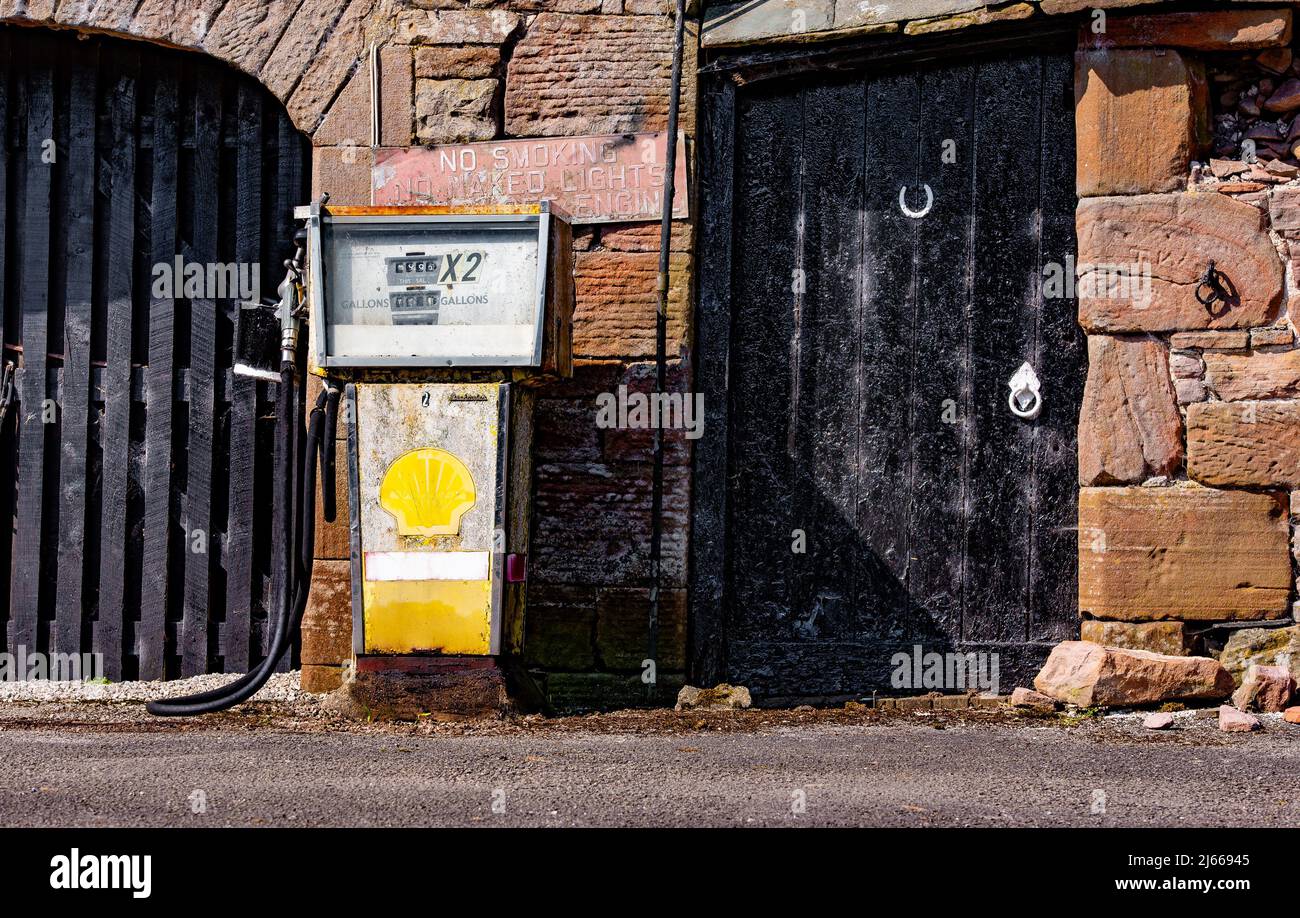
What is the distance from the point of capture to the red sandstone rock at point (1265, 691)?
560 cm

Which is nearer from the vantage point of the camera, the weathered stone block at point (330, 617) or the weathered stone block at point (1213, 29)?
the weathered stone block at point (1213, 29)

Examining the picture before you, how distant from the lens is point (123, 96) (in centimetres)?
657

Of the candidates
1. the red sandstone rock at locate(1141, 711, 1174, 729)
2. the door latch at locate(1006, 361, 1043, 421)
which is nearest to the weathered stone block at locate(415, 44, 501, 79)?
the door latch at locate(1006, 361, 1043, 421)

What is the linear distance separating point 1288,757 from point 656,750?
1.97 m

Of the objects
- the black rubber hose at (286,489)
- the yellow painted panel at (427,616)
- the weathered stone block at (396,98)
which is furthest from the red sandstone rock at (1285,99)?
the black rubber hose at (286,489)

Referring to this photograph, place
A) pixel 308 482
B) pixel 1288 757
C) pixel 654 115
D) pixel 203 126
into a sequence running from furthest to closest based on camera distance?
pixel 203 126
pixel 654 115
pixel 308 482
pixel 1288 757

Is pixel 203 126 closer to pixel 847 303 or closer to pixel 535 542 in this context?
pixel 535 542

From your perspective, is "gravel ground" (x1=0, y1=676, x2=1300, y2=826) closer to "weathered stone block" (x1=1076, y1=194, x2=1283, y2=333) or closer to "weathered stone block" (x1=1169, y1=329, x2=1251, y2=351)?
"weathered stone block" (x1=1169, y1=329, x2=1251, y2=351)

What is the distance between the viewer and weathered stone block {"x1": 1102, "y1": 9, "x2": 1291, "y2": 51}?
578 centimetres

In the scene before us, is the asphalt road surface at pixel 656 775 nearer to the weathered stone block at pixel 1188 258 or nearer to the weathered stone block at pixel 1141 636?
the weathered stone block at pixel 1141 636

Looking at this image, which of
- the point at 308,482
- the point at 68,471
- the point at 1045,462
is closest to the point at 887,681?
the point at 1045,462

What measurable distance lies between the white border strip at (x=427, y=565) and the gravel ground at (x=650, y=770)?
1.68ft

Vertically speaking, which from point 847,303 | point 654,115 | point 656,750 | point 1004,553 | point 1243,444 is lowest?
point 656,750

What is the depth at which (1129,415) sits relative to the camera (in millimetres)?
5914
